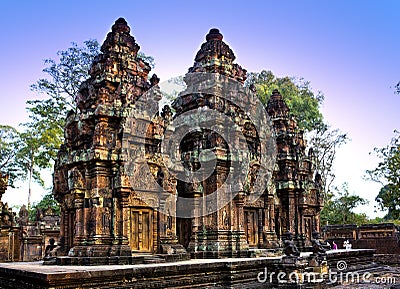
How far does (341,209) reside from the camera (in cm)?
2980

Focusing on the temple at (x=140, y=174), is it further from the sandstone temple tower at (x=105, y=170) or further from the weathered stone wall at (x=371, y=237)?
the weathered stone wall at (x=371, y=237)

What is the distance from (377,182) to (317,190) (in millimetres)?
9290

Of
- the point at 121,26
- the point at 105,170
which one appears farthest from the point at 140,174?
the point at 121,26

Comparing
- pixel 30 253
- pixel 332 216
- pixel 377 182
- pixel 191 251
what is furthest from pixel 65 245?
pixel 332 216

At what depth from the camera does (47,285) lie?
6758 mm

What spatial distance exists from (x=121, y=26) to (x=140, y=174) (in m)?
4.32

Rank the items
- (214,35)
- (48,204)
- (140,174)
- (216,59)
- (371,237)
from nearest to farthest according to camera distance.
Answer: (140,174)
(216,59)
(214,35)
(371,237)
(48,204)

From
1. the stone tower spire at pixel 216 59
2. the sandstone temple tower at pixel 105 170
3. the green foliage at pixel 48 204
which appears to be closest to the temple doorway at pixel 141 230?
the sandstone temple tower at pixel 105 170

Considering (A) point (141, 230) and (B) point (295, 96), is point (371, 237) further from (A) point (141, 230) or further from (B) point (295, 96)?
(A) point (141, 230)

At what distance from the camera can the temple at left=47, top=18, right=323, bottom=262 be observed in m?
10.3

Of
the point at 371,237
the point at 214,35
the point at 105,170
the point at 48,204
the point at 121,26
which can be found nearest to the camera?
the point at 105,170

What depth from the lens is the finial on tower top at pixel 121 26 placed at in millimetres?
11953

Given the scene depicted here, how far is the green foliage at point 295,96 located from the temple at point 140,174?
42.7 feet

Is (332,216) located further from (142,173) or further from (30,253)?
(142,173)
